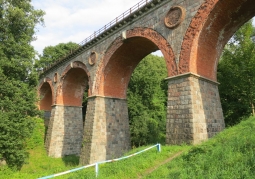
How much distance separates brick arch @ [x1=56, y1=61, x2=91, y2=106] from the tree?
20.9 ft

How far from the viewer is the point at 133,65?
686 inches

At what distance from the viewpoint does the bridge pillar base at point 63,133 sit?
20734 millimetres

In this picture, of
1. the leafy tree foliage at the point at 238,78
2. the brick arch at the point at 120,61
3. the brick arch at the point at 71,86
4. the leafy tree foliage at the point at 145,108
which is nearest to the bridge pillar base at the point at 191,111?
the brick arch at the point at 120,61

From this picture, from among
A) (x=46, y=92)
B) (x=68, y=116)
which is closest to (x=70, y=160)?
(x=68, y=116)

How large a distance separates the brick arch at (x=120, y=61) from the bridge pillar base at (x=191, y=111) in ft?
14.9

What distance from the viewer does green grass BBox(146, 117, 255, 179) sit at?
4711 mm

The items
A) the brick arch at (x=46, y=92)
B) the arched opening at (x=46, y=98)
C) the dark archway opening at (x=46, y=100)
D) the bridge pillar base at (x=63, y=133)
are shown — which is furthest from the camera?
the dark archway opening at (x=46, y=100)

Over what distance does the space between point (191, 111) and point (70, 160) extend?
13787mm

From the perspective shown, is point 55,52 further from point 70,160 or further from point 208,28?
point 208,28

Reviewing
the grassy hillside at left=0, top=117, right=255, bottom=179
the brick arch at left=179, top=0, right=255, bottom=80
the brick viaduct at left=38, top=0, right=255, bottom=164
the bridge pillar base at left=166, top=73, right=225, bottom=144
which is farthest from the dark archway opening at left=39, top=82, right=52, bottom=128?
the grassy hillside at left=0, top=117, right=255, bottom=179

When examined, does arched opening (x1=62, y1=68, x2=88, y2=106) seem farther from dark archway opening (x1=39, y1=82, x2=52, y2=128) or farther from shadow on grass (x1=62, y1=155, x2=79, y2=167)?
dark archway opening (x1=39, y1=82, x2=52, y2=128)

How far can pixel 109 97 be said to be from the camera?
1659cm

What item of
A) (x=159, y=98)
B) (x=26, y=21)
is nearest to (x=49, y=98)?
(x=159, y=98)

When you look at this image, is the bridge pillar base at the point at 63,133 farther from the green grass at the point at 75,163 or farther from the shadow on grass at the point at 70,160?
the green grass at the point at 75,163
